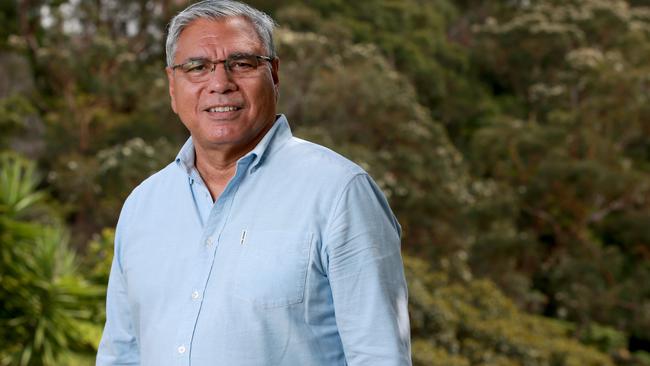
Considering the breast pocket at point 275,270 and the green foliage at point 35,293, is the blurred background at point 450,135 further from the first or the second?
the breast pocket at point 275,270

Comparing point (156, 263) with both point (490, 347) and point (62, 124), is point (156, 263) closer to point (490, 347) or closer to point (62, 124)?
point (490, 347)

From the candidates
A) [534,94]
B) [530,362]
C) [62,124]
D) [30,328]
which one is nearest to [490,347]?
[530,362]

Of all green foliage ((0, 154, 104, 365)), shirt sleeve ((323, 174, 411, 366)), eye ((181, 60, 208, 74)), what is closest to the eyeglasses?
eye ((181, 60, 208, 74))

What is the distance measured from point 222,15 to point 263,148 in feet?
0.76

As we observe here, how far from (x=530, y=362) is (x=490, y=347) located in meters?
0.56

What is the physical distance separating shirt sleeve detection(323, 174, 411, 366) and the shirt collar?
0.19m

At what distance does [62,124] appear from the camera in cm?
1708

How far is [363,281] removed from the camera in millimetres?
1415

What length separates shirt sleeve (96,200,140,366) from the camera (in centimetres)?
171

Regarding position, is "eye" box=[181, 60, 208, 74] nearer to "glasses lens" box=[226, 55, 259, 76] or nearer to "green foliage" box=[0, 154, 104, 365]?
"glasses lens" box=[226, 55, 259, 76]

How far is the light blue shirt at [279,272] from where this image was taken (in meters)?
1.42

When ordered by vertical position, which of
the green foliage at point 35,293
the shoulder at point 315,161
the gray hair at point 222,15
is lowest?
the green foliage at point 35,293

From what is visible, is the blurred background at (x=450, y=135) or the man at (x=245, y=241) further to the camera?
the blurred background at (x=450, y=135)

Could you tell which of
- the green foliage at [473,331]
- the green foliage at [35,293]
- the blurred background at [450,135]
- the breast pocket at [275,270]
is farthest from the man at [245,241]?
the green foliage at [473,331]
